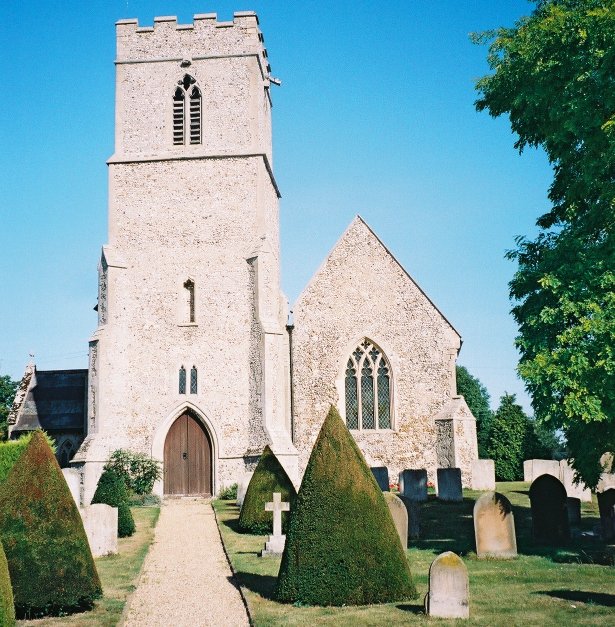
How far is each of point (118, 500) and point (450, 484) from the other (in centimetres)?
1012

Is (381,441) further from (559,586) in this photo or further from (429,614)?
(429,614)

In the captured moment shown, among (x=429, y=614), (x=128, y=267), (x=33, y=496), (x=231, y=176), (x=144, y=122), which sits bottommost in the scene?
(x=429, y=614)

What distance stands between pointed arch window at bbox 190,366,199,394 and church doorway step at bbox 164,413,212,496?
2.93 ft

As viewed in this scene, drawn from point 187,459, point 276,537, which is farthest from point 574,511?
point 187,459

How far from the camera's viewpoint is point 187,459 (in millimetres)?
26234

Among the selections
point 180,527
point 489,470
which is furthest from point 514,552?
point 489,470

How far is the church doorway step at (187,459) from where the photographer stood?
85.8ft

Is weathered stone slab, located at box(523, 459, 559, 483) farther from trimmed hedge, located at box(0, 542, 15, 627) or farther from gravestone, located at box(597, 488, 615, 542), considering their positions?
trimmed hedge, located at box(0, 542, 15, 627)

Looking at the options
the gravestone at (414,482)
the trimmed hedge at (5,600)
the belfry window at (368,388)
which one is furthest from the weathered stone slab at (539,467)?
the trimmed hedge at (5,600)

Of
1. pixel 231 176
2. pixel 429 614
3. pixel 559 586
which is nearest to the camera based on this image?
pixel 429 614

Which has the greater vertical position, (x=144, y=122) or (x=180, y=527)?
(x=144, y=122)

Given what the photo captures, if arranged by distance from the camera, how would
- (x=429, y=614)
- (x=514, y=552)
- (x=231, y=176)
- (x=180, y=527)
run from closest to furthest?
1. (x=429, y=614)
2. (x=514, y=552)
3. (x=180, y=527)
4. (x=231, y=176)

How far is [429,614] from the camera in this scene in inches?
376

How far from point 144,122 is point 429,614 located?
23.1 m
